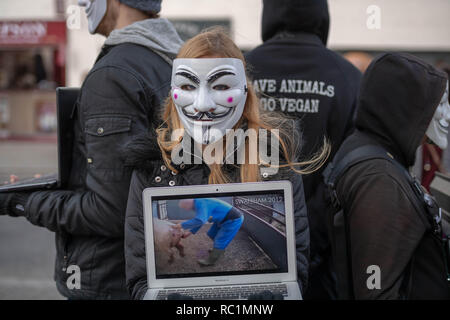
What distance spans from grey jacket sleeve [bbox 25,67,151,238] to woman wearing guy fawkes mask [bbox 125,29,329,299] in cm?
23

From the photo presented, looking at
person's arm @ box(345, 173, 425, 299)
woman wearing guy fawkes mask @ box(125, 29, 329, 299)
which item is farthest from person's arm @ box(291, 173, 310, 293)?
person's arm @ box(345, 173, 425, 299)

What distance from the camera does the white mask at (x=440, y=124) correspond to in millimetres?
2211

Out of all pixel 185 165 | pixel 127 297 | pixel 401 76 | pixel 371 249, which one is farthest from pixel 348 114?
pixel 127 297

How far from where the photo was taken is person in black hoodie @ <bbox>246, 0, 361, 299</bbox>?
8.93ft

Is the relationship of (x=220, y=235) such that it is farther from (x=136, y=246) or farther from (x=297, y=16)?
(x=297, y=16)

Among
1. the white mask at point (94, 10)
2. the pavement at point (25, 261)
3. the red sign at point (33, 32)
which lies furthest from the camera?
the red sign at point (33, 32)

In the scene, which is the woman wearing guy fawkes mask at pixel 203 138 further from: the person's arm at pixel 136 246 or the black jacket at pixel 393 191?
the black jacket at pixel 393 191

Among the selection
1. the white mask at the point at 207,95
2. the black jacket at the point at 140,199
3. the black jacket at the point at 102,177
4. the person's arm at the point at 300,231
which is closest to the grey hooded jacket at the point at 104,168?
the black jacket at the point at 102,177

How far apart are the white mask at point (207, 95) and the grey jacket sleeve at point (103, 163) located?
0.98ft

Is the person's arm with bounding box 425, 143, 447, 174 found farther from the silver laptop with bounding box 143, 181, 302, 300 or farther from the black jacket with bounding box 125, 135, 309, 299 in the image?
the silver laptop with bounding box 143, 181, 302, 300

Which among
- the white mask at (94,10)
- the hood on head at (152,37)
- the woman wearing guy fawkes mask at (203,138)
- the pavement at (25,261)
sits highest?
the white mask at (94,10)

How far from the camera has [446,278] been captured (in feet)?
6.40

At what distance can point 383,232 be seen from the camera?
1.95 m

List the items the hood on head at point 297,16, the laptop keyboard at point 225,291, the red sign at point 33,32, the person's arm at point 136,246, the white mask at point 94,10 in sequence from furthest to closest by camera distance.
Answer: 1. the red sign at point 33,32
2. the hood on head at point 297,16
3. the white mask at point 94,10
4. the person's arm at point 136,246
5. the laptop keyboard at point 225,291
